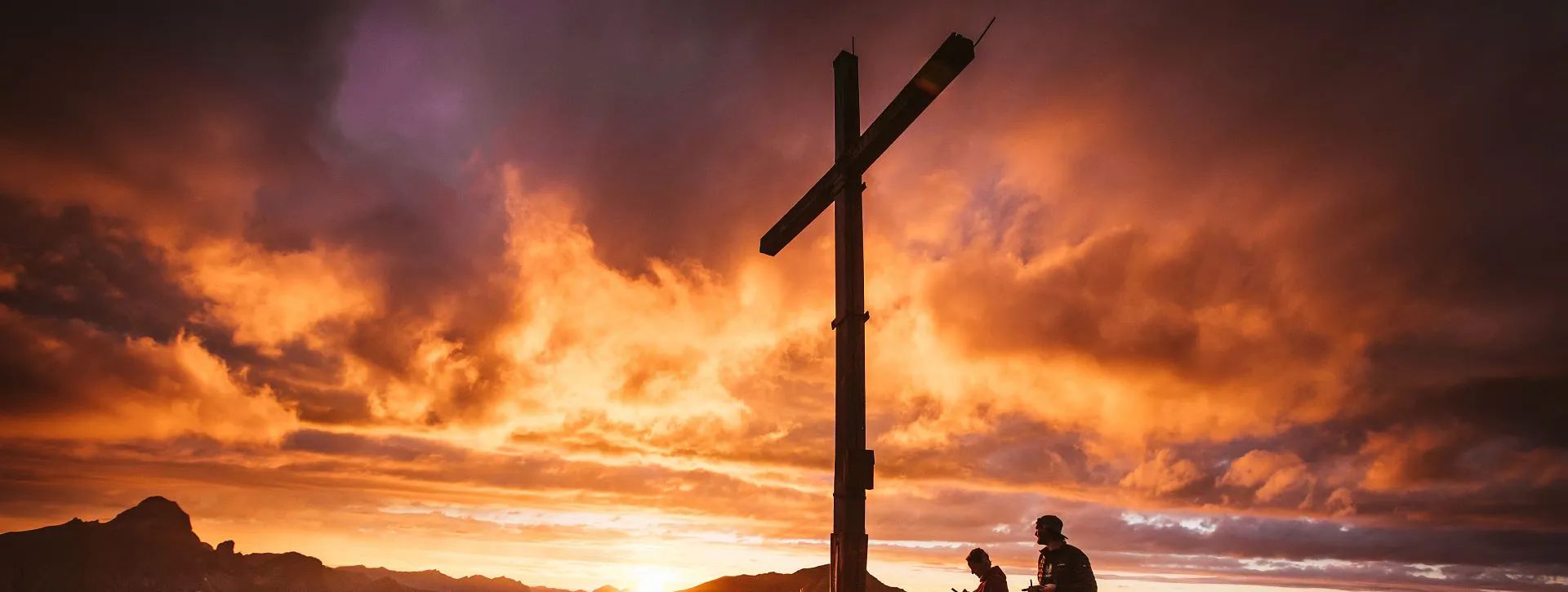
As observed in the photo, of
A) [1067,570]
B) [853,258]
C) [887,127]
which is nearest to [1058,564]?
[1067,570]

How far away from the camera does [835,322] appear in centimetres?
897

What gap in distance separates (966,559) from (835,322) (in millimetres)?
3554

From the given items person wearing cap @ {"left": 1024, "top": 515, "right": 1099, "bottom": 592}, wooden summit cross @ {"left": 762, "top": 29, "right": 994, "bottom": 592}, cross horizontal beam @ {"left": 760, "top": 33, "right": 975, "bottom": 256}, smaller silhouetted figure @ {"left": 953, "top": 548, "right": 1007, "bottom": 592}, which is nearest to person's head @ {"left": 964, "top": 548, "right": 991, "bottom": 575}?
smaller silhouetted figure @ {"left": 953, "top": 548, "right": 1007, "bottom": 592}

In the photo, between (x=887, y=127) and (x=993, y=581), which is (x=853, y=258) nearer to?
(x=887, y=127)

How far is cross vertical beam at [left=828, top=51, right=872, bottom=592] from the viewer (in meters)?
8.04

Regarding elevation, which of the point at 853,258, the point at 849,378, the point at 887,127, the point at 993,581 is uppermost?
the point at 887,127

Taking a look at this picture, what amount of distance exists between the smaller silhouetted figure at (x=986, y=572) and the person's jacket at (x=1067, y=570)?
609mm

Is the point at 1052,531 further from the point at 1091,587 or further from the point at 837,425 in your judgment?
the point at 837,425

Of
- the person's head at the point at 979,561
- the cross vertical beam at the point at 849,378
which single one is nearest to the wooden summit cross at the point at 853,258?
the cross vertical beam at the point at 849,378

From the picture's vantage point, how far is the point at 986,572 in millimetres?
9797

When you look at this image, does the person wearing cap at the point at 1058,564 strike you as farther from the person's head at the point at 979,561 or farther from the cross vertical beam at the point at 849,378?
the cross vertical beam at the point at 849,378

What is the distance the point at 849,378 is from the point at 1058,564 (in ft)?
10.5

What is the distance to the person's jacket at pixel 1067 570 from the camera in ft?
28.7

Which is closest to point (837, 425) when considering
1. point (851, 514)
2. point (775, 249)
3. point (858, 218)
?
point (851, 514)
